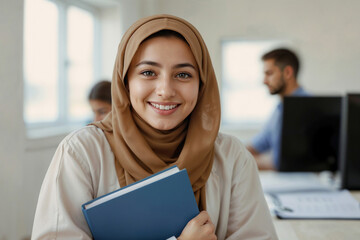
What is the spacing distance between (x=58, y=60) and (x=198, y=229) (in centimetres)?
356

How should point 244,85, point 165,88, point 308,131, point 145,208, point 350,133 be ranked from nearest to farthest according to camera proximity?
1. point 145,208
2. point 165,88
3. point 350,133
4. point 308,131
5. point 244,85

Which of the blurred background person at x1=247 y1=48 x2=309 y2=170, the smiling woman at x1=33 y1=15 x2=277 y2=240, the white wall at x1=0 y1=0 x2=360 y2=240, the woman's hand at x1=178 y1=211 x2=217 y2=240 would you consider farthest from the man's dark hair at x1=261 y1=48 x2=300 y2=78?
the white wall at x1=0 y1=0 x2=360 y2=240

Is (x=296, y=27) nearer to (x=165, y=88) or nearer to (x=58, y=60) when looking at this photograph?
(x=58, y=60)

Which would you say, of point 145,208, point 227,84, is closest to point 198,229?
point 145,208

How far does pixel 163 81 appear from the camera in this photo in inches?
41.6

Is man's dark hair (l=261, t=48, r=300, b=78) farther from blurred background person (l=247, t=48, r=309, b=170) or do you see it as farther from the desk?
the desk

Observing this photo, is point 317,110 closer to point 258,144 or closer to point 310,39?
point 258,144

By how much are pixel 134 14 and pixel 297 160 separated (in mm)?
3962

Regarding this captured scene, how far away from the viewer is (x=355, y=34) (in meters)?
5.47

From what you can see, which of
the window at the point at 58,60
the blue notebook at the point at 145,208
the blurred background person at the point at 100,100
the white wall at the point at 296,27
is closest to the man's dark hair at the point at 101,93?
the blurred background person at the point at 100,100

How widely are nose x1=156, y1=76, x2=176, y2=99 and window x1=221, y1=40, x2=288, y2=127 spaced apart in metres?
4.71

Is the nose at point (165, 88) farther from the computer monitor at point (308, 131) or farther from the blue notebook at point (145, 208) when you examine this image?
the computer monitor at point (308, 131)

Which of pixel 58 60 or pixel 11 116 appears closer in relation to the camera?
pixel 11 116

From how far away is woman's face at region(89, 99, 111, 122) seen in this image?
99.7 inches
